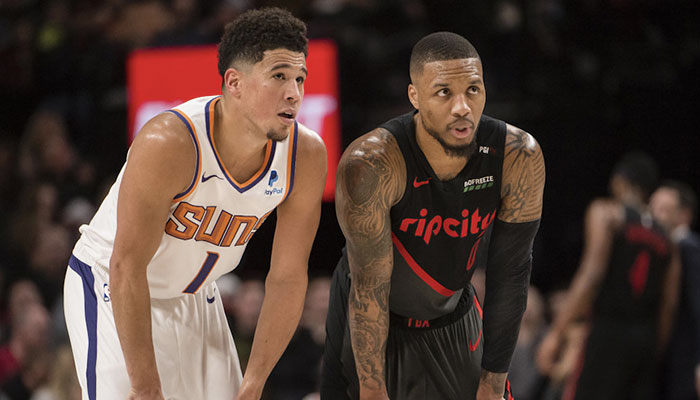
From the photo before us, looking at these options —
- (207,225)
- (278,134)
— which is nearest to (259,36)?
(278,134)

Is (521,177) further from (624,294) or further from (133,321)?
(624,294)

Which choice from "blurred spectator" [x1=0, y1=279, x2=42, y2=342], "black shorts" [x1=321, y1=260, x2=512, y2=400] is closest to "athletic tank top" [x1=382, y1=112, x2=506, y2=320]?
"black shorts" [x1=321, y1=260, x2=512, y2=400]

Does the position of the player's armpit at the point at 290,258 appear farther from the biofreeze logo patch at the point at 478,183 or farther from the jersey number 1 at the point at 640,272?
the jersey number 1 at the point at 640,272

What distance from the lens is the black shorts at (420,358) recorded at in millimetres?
3662

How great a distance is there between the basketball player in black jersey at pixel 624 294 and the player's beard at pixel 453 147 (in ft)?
10.2

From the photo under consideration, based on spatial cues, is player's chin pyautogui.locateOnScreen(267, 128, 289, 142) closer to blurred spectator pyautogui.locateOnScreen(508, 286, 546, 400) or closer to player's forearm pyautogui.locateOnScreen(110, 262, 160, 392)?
player's forearm pyautogui.locateOnScreen(110, 262, 160, 392)

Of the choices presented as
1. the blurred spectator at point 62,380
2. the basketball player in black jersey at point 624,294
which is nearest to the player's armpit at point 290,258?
the basketball player in black jersey at point 624,294

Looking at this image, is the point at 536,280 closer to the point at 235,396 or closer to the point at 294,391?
the point at 294,391

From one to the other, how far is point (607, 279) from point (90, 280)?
407cm

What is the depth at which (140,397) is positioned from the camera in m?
3.12

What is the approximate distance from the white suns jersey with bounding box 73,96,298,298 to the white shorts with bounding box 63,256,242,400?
0.07 metres

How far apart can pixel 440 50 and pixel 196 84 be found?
16.3 feet

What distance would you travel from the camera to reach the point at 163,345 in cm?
341

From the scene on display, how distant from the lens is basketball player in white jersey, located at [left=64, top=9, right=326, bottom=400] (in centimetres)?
312
